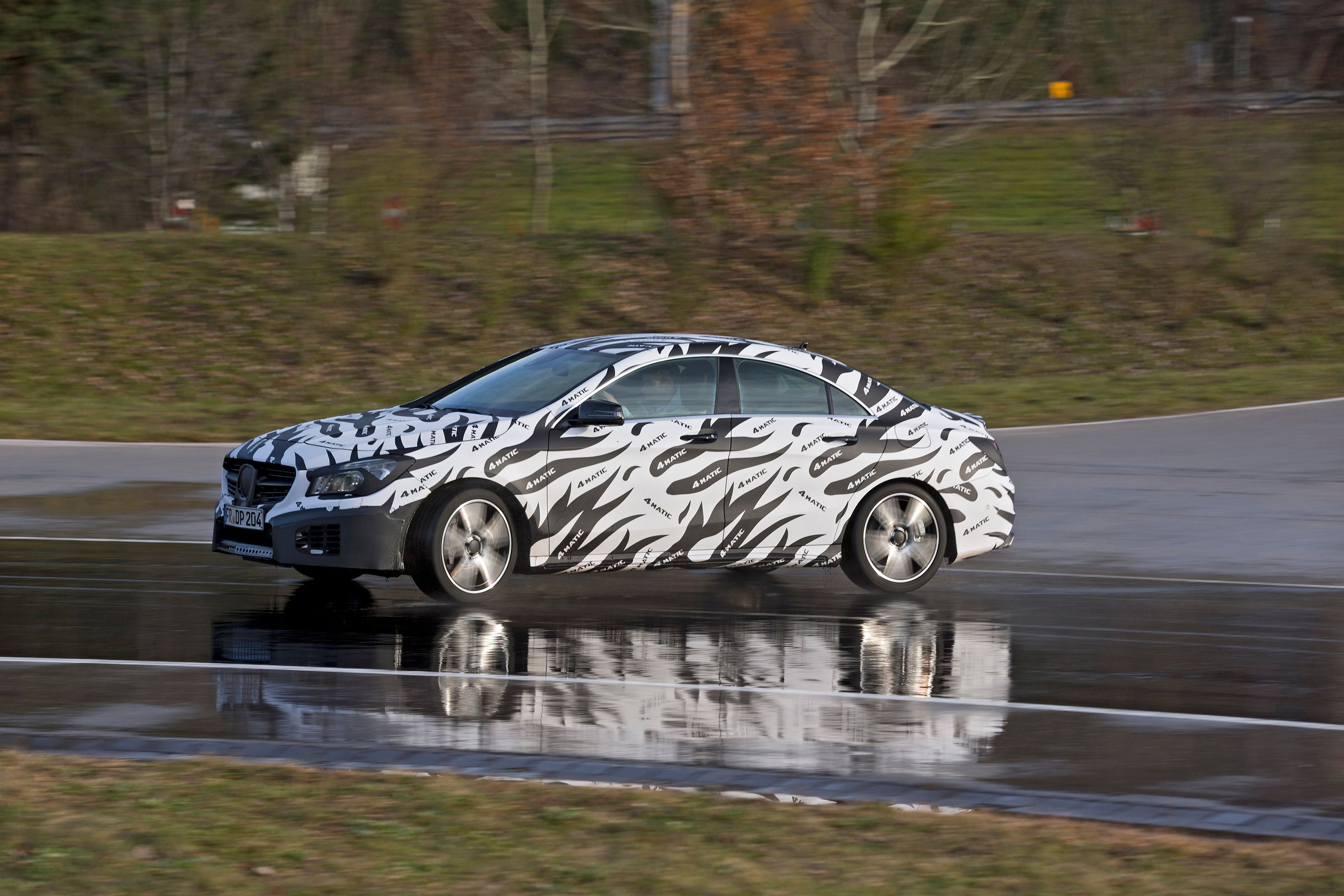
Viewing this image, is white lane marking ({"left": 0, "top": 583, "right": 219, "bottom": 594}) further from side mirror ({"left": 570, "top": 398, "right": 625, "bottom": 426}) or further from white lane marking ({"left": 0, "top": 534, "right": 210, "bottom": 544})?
side mirror ({"left": 570, "top": 398, "right": 625, "bottom": 426})

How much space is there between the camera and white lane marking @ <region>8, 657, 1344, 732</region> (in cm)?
825

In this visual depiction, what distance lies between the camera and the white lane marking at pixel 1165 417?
21.3 metres

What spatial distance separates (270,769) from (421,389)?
725 inches

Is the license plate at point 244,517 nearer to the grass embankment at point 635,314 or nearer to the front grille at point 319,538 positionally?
the front grille at point 319,538

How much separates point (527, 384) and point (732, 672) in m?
3.12

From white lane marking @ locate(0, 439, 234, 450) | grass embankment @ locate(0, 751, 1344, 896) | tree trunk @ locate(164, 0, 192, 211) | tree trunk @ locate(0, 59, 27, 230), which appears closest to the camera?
grass embankment @ locate(0, 751, 1344, 896)

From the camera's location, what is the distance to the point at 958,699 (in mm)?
8664

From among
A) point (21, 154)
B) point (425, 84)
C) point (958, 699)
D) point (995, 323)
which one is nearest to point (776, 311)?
point (995, 323)

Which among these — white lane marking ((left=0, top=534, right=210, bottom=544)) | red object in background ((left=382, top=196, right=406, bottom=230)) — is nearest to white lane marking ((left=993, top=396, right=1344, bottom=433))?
red object in background ((left=382, top=196, right=406, bottom=230))

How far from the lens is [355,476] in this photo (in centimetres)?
1074

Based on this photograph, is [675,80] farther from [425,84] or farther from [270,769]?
[270,769]

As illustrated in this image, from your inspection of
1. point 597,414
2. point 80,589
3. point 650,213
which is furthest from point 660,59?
point 80,589

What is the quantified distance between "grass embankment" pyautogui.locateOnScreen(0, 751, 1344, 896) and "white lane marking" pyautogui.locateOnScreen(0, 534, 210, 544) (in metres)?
6.87

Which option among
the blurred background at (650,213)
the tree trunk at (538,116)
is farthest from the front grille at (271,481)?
the tree trunk at (538,116)
